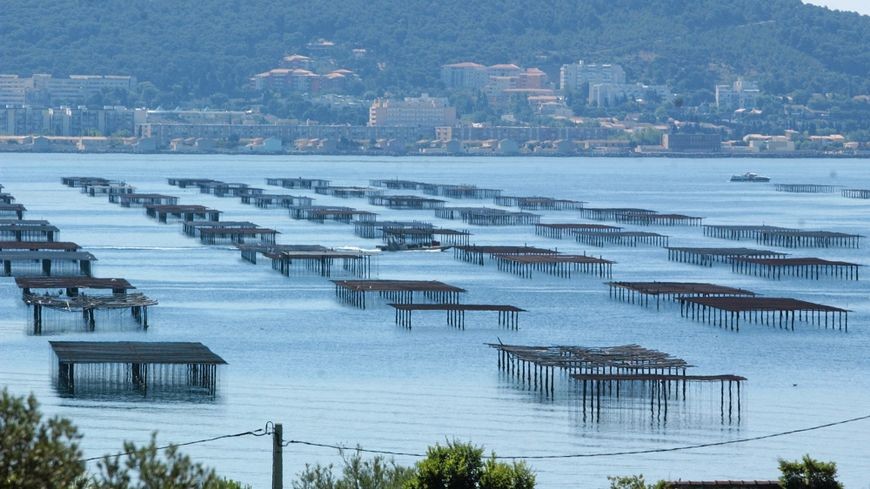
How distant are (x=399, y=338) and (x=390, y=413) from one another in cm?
1759

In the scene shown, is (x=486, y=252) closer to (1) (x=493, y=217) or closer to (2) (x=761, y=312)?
(2) (x=761, y=312)

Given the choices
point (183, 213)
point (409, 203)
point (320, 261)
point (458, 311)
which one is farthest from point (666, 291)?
point (409, 203)

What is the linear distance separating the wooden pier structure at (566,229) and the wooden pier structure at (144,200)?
40001 millimetres

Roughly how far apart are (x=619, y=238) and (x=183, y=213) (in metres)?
37.6

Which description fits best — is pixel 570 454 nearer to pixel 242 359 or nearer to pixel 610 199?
pixel 242 359

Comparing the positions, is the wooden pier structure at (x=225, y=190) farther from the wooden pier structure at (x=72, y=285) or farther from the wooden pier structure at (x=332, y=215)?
the wooden pier structure at (x=72, y=285)

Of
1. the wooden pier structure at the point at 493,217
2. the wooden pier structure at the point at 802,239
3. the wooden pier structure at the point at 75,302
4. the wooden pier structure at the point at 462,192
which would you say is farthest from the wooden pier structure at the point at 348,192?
the wooden pier structure at the point at 75,302

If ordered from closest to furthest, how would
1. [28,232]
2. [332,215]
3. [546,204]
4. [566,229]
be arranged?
1. [28,232]
2. [566,229]
3. [332,215]
4. [546,204]

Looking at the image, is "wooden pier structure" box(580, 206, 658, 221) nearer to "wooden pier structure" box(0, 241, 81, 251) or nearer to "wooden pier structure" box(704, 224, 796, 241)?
"wooden pier structure" box(704, 224, 796, 241)

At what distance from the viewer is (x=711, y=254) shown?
10812cm

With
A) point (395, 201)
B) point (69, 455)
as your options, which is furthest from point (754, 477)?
point (395, 201)

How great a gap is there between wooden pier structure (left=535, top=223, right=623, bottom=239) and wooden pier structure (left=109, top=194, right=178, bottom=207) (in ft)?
131

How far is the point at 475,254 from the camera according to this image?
110 metres

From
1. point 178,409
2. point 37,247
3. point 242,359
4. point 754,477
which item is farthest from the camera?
point 37,247
